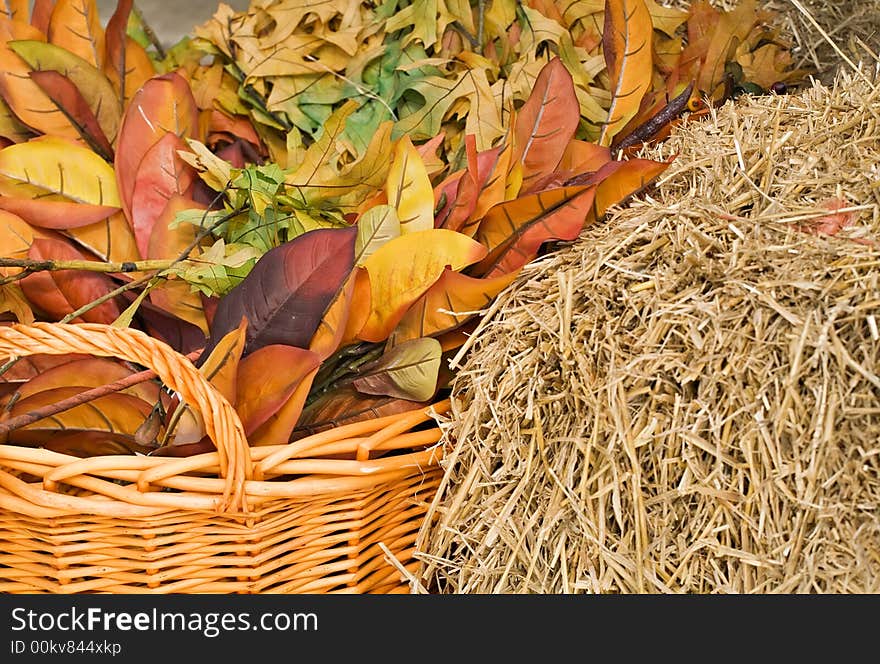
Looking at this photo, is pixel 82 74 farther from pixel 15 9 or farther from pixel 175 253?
pixel 175 253

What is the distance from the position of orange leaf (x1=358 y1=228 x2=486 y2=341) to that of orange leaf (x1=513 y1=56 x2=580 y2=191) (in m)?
0.13

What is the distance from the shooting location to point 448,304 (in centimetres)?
68

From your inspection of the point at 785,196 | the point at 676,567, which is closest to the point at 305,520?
the point at 676,567

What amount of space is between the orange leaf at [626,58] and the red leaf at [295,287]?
1.17 ft

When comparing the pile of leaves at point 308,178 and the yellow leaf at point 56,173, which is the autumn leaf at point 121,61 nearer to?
the pile of leaves at point 308,178

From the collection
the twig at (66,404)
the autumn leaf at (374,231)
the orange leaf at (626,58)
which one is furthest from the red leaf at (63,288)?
the orange leaf at (626,58)

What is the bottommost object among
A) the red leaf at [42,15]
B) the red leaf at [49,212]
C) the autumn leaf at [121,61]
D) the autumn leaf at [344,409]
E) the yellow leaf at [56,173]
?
the autumn leaf at [344,409]

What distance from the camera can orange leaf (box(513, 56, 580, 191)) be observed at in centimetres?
77

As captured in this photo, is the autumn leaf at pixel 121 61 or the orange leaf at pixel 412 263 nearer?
the orange leaf at pixel 412 263

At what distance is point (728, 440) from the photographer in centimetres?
53

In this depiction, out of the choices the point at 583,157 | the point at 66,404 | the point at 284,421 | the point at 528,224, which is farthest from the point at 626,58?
the point at 66,404

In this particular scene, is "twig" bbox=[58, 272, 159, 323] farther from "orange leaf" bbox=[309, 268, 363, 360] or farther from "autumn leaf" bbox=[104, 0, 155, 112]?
"autumn leaf" bbox=[104, 0, 155, 112]

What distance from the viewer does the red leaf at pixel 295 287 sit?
2.07 feet

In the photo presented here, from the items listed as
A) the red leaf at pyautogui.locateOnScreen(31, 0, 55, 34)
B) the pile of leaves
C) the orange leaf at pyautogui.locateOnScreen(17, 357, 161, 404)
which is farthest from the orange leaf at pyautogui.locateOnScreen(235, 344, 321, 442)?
the red leaf at pyautogui.locateOnScreen(31, 0, 55, 34)
